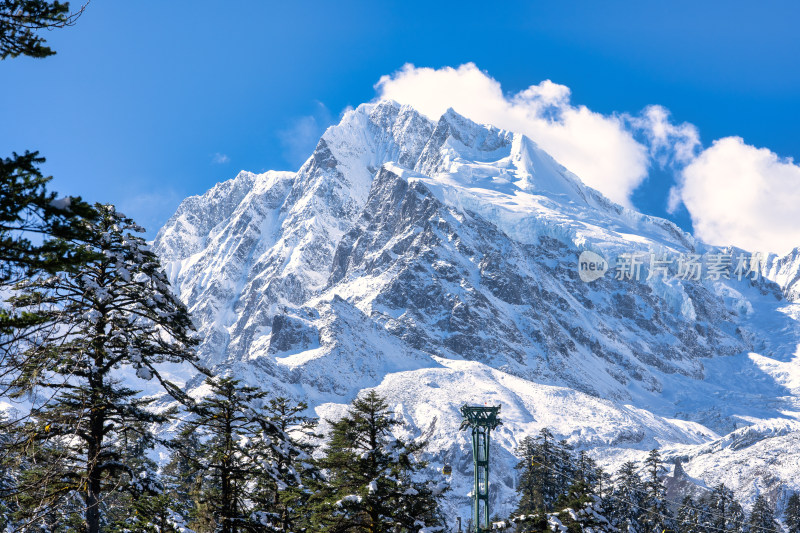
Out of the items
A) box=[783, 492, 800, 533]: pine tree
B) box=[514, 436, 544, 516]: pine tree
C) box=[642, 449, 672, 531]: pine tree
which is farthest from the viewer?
box=[783, 492, 800, 533]: pine tree

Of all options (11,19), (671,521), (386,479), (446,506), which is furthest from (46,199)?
(446,506)

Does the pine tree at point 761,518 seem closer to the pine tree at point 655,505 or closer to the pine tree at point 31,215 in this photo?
the pine tree at point 655,505

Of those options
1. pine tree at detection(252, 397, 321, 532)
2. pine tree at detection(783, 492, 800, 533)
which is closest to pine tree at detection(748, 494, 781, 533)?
pine tree at detection(783, 492, 800, 533)

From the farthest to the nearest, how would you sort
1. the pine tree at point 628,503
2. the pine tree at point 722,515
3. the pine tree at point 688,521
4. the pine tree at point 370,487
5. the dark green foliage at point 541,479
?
the pine tree at point 722,515 → the pine tree at point 688,521 → the pine tree at point 628,503 → the dark green foliage at point 541,479 → the pine tree at point 370,487

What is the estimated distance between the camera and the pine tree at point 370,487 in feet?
70.1

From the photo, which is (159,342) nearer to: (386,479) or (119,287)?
(119,287)

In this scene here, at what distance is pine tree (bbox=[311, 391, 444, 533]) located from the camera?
21.4 m

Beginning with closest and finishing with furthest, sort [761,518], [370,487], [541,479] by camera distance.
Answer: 1. [370,487]
2. [541,479]
3. [761,518]

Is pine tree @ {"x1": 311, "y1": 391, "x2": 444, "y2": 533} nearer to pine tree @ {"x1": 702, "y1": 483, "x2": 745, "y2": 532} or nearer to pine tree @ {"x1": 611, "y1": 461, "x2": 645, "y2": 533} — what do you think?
pine tree @ {"x1": 611, "y1": 461, "x2": 645, "y2": 533}

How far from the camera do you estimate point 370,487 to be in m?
20.4

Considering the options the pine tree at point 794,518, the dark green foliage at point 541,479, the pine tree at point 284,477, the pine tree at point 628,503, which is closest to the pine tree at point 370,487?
the pine tree at point 284,477

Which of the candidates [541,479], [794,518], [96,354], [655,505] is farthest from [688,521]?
[96,354]

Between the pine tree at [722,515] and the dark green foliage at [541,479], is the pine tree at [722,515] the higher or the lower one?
the lower one

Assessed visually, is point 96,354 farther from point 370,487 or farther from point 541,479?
point 541,479
